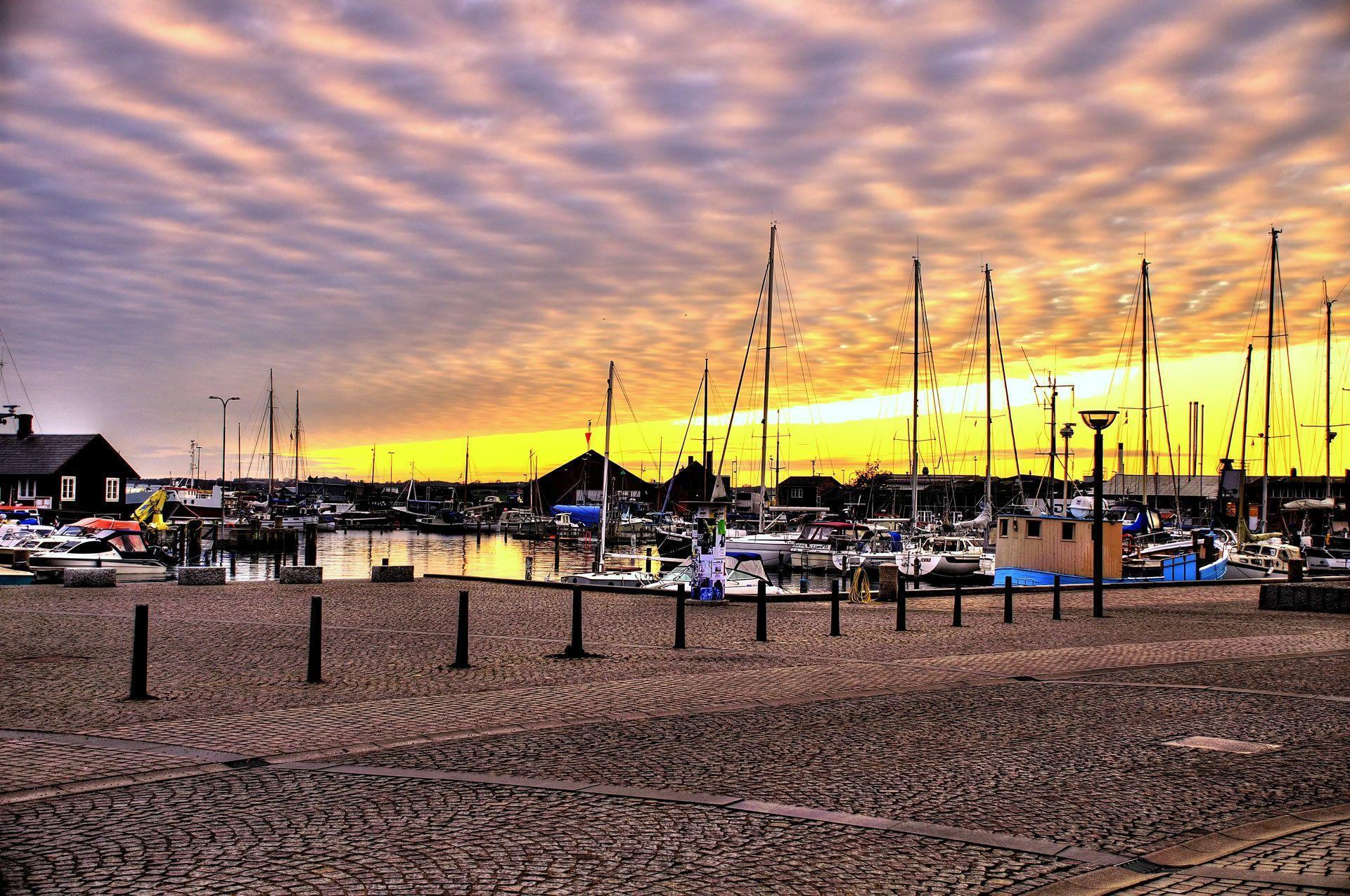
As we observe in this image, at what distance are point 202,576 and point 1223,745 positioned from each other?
91.1 feet

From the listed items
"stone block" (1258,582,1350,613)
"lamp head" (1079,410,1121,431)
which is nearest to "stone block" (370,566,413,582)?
"lamp head" (1079,410,1121,431)

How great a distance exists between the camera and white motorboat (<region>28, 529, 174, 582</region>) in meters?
37.6

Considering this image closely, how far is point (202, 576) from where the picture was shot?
31.2 meters

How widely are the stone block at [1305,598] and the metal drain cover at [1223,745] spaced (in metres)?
17.4

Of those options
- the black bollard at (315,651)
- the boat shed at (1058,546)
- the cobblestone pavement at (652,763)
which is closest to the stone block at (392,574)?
the cobblestone pavement at (652,763)

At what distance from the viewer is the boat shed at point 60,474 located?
8188 cm

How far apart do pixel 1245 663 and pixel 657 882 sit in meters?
12.7

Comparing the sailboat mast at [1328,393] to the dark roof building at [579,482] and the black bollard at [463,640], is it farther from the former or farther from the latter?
the dark roof building at [579,482]

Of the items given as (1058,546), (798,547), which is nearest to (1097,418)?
(1058,546)

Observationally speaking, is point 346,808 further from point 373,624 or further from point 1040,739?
point 373,624

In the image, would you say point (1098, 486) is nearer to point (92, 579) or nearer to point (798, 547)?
point (92, 579)

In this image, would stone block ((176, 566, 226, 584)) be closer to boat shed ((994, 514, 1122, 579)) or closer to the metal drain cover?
boat shed ((994, 514, 1122, 579))

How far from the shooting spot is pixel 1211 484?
126375 millimetres

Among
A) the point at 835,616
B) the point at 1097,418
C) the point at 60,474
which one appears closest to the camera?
the point at 835,616
